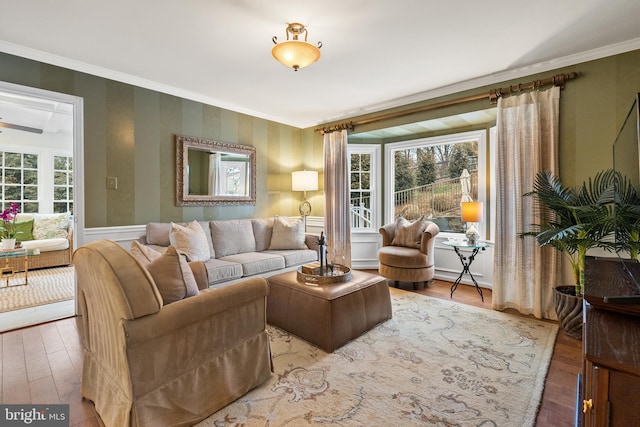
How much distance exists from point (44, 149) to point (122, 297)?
680cm

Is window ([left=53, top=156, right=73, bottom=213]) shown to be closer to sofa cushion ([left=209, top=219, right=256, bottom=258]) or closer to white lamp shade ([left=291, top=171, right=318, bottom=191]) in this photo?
sofa cushion ([left=209, top=219, right=256, bottom=258])

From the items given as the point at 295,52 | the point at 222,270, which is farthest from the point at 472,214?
the point at 222,270

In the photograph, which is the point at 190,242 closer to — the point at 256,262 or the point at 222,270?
the point at 222,270

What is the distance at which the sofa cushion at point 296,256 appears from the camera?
402 cm

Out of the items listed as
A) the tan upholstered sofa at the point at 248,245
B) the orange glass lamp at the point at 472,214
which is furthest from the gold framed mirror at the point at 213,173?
the orange glass lamp at the point at 472,214

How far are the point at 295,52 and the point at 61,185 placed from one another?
21.4ft

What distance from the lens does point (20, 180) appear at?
5.82m

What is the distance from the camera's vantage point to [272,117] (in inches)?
200

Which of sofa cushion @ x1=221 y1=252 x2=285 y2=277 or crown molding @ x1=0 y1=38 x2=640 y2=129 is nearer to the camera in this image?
crown molding @ x1=0 y1=38 x2=640 y2=129

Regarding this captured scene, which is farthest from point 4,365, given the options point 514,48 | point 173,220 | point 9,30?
point 514,48

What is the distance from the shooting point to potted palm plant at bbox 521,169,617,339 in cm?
243

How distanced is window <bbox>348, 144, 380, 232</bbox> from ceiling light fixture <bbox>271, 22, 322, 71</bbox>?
3.02 meters

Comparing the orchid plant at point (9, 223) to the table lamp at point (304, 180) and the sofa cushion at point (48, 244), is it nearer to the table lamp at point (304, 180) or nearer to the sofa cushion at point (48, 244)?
the sofa cushion at point (48, 244)

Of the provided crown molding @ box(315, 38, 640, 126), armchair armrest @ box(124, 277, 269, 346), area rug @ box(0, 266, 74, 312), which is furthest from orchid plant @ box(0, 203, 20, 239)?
crown molding @ box(315, 38, 640, 126)
